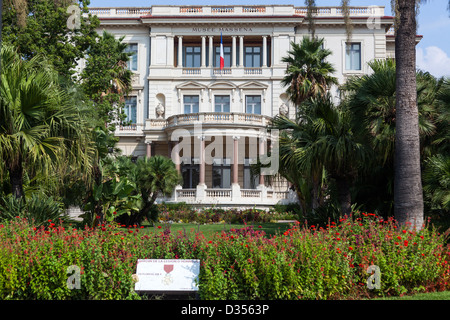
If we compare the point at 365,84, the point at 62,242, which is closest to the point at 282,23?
the point at 365,84

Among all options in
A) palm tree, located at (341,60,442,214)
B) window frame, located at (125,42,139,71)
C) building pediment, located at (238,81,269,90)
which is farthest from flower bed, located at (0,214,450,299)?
window frame, located at (125,42,139,71)

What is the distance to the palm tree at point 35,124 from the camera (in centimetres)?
1095

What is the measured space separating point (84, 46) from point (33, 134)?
485 inches

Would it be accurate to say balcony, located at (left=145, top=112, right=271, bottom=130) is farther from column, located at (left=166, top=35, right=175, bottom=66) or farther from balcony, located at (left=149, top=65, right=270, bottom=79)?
column, located at (left=166, top=35, right=175, bottom=66)

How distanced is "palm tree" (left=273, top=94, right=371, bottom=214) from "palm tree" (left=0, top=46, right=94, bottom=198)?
19.6ft

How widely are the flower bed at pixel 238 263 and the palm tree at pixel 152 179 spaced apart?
469 inches

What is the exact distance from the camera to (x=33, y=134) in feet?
36.5

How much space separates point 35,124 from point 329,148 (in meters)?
7.60

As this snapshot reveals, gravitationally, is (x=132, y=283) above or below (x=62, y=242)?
below

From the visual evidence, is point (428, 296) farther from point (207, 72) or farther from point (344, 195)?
point (207, 72)

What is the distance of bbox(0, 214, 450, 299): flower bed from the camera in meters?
7.69

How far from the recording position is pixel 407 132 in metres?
11.3

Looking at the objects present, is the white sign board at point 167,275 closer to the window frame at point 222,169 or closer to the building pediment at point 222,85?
the window frame at point 222,169
